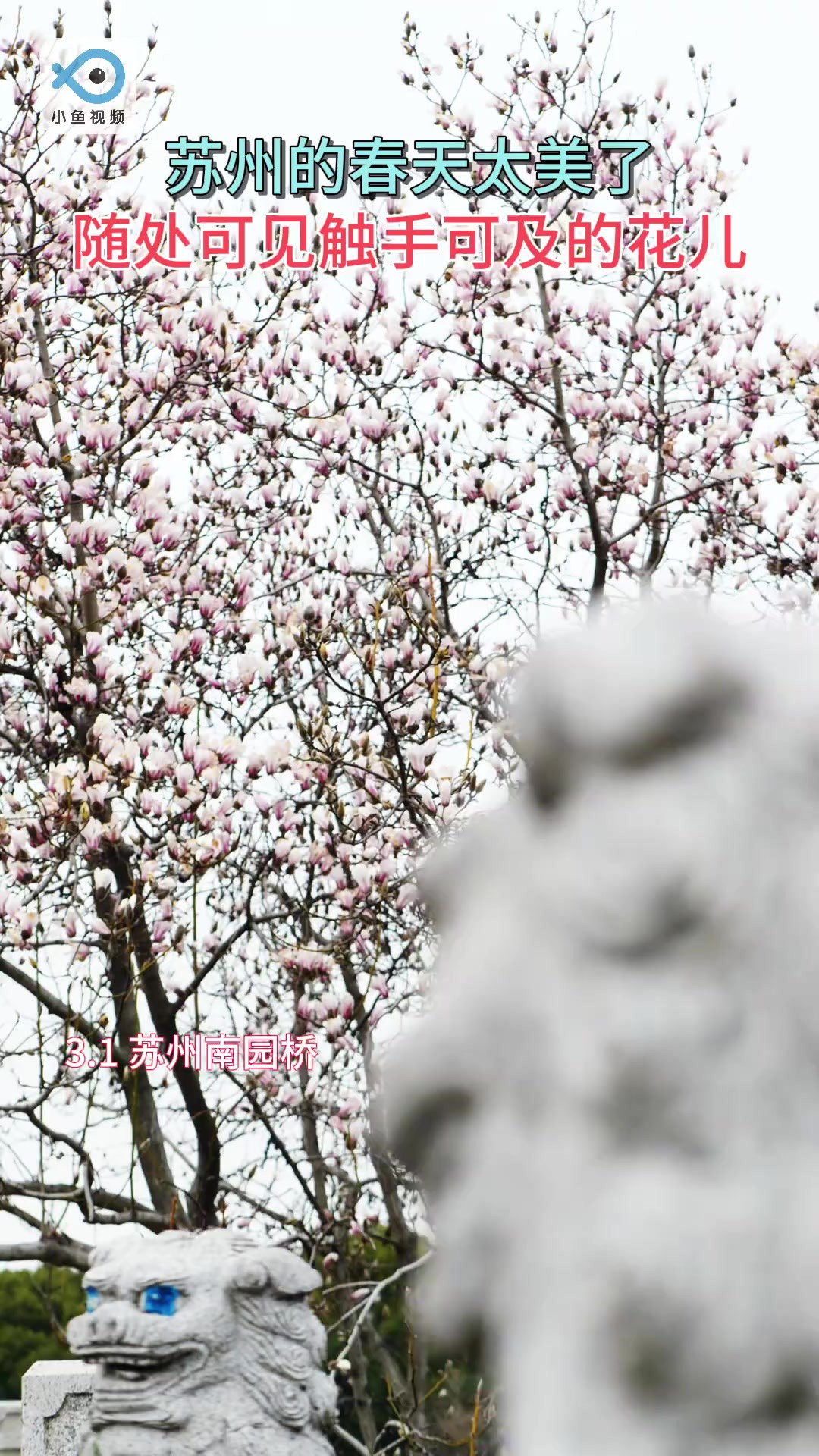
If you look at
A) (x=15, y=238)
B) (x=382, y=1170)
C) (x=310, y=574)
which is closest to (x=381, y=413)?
(x=310, y=574)

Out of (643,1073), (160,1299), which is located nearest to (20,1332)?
(160,1299)

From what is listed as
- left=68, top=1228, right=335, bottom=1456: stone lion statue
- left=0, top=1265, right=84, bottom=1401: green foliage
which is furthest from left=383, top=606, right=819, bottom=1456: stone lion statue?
left=0, top=1265, right=84, bottom=1401: green foliage

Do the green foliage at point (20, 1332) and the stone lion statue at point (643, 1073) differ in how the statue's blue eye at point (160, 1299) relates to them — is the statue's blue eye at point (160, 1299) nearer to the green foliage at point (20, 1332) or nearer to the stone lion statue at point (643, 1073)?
the stone lion statue at point (643, 1073)

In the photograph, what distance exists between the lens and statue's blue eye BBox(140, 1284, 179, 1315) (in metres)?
4.26

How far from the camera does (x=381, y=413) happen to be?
7332 mm

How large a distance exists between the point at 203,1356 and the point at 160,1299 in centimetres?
18

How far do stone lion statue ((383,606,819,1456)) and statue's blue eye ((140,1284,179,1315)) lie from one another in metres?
3.34

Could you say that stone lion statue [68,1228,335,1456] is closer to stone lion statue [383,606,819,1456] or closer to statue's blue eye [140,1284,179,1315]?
statue's blue eye [140,1284,179,1315]

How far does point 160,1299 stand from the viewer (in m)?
4.27

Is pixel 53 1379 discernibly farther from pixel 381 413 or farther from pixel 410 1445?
pixel 381 413

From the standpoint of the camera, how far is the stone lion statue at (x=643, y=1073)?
1061 mm

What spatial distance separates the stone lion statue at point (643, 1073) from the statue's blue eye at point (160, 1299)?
334cm

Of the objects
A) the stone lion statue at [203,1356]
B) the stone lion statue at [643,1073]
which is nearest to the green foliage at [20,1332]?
the stone lion statue at [203,1356]

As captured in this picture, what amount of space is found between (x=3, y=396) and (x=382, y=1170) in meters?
3.88
